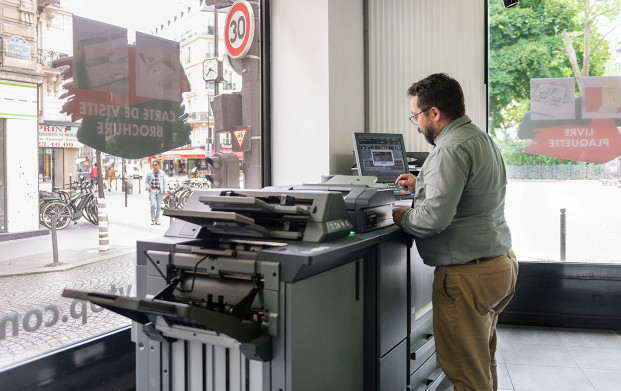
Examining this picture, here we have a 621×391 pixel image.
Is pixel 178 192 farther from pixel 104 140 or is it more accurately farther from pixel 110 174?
pixel 104 140

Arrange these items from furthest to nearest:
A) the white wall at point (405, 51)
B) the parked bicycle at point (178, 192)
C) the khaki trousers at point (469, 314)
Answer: the white wall at point (405, 51) → the parked bicycle at point (178, 192) → the khaki trousers at point (469, 314)

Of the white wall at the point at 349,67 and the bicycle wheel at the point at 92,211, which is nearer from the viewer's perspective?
the bicycle wheel at the point at 92,211

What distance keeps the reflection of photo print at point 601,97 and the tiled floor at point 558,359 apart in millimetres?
1785

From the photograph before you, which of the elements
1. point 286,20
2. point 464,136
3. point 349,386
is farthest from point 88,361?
point 286,20

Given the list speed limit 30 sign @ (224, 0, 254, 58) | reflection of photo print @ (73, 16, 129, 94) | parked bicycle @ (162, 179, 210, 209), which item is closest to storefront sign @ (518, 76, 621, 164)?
speed limit 30 sign @ (224, 0, 254, 58)

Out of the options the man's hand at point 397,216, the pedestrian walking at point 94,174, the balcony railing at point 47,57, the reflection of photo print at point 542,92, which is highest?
A: the reflection of photo print at point 542,92

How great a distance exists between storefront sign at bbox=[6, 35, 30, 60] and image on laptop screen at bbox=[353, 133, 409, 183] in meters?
1.90

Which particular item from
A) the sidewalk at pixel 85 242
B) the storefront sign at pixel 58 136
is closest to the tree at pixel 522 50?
the sidewalk at pixel 85 242

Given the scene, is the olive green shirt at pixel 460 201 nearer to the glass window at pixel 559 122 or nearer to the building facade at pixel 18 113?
the building facade at pixel 18 113

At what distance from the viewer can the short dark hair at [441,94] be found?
2248 mm

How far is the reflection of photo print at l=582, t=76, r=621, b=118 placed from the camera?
4.09 metres

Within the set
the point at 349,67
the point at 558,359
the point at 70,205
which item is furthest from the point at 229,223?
the point at 558,359

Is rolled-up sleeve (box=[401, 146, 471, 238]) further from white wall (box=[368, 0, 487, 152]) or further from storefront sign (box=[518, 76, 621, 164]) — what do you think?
storefront sign (box=[518, 76, 621, 164])

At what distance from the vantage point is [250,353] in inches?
61.9
